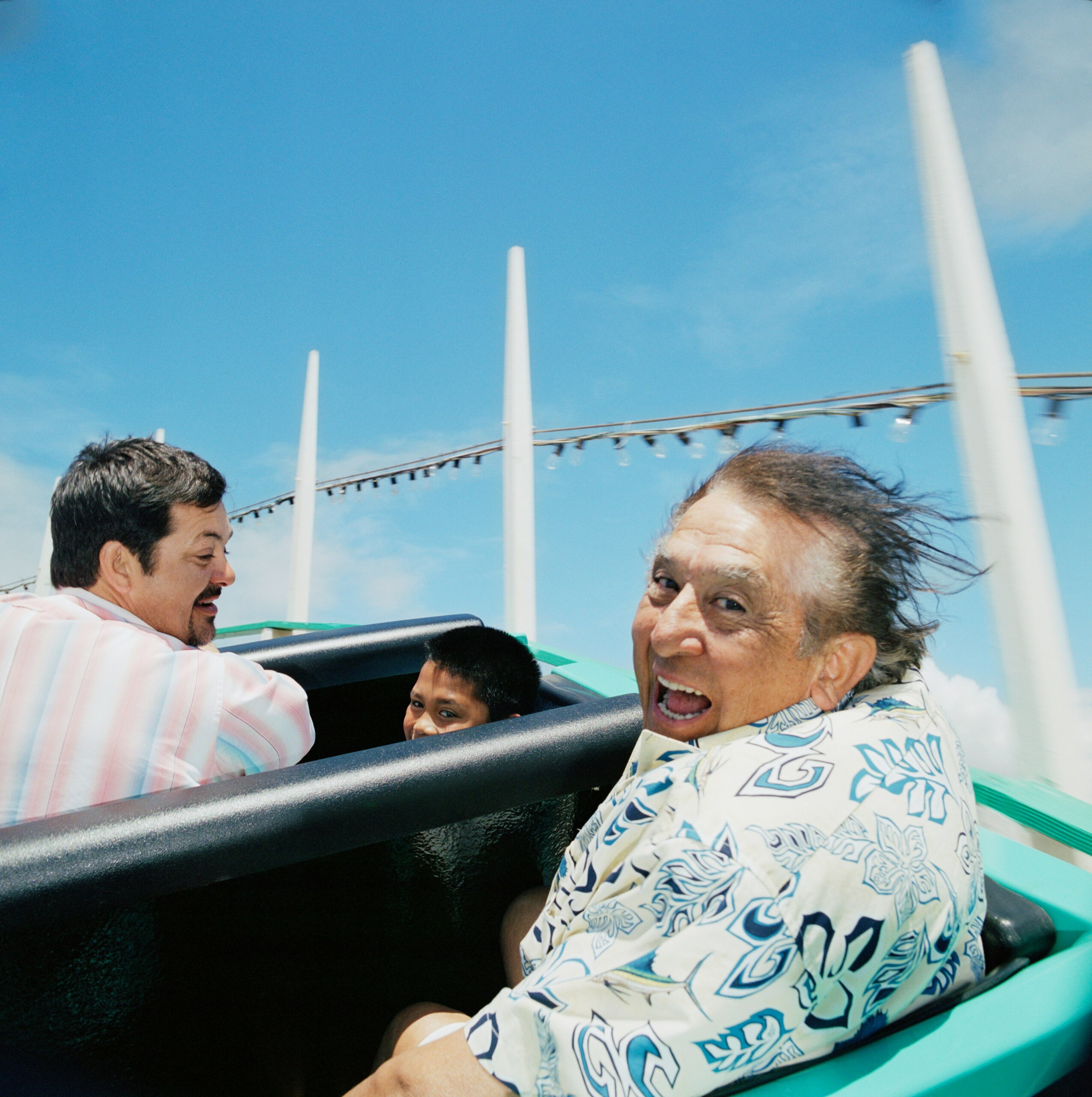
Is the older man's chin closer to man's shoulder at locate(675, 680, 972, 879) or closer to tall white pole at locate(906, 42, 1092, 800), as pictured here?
man's shoulder at locate(675, 680, 972, 879)

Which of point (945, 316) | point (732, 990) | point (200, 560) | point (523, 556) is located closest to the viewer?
point (732, 990)

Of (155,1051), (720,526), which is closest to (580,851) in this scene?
(720,526)

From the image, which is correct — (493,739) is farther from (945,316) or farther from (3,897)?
(945,316)

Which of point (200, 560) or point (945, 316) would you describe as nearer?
point (200, 560)

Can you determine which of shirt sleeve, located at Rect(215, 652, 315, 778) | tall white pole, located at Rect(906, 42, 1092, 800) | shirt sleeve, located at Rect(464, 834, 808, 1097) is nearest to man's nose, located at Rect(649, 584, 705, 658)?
shirt sleeve, located at Rect(464, 834, 808, 1097)

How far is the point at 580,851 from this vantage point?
2.96 feet

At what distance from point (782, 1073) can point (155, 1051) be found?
70cm

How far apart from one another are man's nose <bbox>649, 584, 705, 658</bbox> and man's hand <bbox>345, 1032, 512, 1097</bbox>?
47 centimetres

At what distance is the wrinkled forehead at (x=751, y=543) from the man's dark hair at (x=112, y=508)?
0.97m

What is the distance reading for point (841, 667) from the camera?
3.12 feet

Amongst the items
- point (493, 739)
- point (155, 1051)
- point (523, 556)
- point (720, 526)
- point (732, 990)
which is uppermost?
point (523, 556)

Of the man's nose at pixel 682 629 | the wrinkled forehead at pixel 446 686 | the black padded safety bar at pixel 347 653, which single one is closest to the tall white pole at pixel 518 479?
the black padded safety bar at pixel 347 653

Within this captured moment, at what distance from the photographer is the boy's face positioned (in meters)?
1.67

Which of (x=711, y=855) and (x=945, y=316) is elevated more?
(x=945, y=316)
